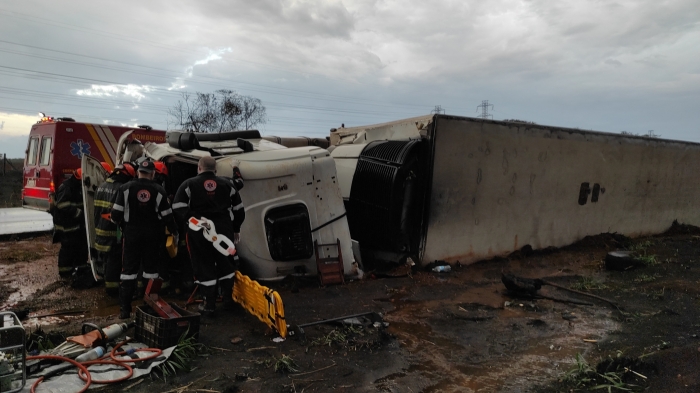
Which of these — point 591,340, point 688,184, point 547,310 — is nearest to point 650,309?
point 547,310

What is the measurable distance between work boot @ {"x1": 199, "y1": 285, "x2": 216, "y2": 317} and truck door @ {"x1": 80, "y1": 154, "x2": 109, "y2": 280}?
2142 mm

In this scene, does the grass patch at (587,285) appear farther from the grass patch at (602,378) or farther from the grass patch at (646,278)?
the grass patch at (602,378)

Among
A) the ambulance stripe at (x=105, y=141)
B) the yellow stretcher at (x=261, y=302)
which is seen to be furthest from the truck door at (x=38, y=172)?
the yellow stretcher at (x=261, y=302)

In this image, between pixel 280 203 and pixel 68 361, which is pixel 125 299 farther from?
pixel 280 203

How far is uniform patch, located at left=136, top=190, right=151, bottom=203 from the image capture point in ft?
16.0

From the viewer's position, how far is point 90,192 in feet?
20.3

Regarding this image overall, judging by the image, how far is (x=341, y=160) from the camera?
7.77 metres

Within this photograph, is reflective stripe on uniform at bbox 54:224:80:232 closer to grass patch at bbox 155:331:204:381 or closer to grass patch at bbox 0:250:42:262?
grass patch at bbox 0:250:42:262

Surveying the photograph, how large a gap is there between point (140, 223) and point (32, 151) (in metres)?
7.48

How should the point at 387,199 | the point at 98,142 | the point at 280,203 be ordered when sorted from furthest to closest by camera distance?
the point at 98,142
the point at 387,199
the point at 280,203

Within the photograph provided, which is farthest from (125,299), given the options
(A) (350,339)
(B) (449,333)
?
(B) (449,333)

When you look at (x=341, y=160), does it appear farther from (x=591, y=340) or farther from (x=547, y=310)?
(x=591, y=340)

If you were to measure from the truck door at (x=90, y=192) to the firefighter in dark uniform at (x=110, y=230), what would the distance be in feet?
1.75

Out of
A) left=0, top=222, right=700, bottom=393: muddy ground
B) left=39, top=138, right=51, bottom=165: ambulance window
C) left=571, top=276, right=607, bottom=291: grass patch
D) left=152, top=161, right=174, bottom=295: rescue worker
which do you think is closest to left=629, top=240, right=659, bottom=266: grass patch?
left=0, top=222, right=700, bottom=393: muddy ground
